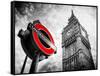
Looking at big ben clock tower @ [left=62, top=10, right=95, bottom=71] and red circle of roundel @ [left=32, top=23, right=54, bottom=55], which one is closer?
red circle of roundel @ [left=32, top=23, right=54, bottom=55]

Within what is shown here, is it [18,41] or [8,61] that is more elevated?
[18,41]

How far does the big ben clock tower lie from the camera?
411 cm

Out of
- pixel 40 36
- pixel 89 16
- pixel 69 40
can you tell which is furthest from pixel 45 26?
pixel 89 16

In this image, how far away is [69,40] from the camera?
4.13 m

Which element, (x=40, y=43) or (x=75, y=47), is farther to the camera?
(x=75, y=47)

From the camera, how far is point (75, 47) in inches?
165

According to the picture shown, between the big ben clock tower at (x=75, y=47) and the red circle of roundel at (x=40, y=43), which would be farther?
the big ben clock tower at (x=75, y=47)

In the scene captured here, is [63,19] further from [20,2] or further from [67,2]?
[20,2]

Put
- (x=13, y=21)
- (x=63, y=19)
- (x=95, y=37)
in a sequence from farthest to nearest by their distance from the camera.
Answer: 1. (x=95, y=37)
2. (x=63, y=19)
3. (x=13, y=21)

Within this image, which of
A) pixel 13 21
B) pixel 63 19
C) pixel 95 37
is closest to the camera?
pixel 13 21

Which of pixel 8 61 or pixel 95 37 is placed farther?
pixel 95 37

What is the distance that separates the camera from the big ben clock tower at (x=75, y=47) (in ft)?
13.5

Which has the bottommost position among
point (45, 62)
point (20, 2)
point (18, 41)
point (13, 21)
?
point (45, 62)

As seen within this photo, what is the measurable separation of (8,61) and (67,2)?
3.79ft
